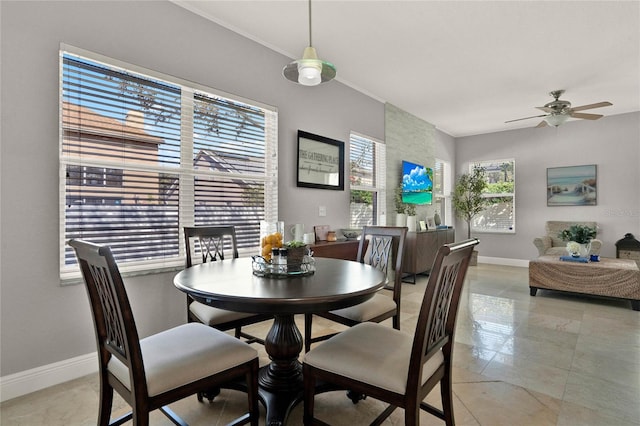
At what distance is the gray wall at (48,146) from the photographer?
203 cm

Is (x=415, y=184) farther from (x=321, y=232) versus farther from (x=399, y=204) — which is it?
(x=321, y=232)

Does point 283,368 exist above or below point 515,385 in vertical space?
above

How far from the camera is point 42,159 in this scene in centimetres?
214

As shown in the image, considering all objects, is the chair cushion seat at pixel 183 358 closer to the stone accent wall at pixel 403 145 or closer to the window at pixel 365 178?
the window at pixel 365 178

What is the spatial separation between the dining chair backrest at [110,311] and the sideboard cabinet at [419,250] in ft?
13.8

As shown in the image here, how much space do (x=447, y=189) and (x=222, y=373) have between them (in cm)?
707

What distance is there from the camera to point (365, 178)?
4980mm

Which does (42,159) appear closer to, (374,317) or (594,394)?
(374,317)

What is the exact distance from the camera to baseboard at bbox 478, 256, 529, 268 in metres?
6.86

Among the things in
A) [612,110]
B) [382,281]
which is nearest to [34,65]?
[382,281]

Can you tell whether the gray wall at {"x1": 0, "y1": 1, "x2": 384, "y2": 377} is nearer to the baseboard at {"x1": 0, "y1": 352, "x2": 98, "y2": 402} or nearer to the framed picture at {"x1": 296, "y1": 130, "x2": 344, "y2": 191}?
the baseboard at {"x1": 0, "y1": 352, "x2": 98, "y2": 402}

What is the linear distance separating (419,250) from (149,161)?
157 inches

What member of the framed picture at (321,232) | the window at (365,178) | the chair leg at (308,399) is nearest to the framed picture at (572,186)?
the window at (365,178)

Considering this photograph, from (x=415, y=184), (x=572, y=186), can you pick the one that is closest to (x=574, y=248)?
(x=415, y=184)
